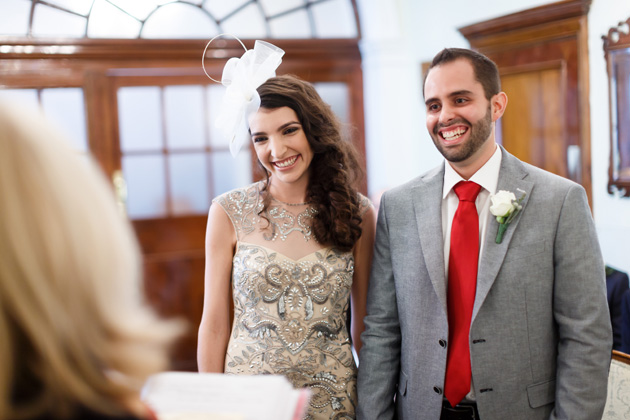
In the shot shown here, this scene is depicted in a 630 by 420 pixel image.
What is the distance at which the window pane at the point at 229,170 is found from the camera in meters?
5.01

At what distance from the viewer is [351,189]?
2.19 m

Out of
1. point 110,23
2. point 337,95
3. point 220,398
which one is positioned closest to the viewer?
point 220,398

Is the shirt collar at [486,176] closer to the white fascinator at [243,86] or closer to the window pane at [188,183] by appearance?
the white fascinator at [243,86]

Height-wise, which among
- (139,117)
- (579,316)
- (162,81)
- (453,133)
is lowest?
(579,316)

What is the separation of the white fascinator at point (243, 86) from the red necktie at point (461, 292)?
0.79m

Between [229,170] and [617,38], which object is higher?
[617,38]

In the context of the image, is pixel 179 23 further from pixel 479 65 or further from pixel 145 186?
pixel 479 65

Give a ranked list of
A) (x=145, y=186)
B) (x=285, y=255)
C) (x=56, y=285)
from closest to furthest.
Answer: (x=56, y=285) < (x=285, y=255) < (x=145, y=186)

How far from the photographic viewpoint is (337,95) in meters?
5.27

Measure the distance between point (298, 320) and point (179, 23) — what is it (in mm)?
3405

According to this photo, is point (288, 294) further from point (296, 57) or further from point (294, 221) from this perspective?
point (296, 57)

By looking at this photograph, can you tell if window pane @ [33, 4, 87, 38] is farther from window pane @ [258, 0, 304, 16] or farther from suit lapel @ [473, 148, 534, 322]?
suit lapel @ [473, 148, 534, 322]

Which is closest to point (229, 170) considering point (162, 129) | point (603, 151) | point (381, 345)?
point (162, 129)

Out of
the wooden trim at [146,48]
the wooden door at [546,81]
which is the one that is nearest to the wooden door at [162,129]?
the wooden trim at [146,48]
